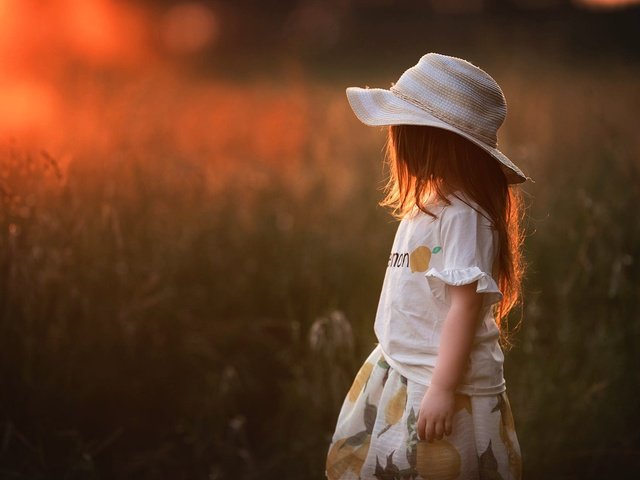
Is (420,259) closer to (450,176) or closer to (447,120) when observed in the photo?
(450,176)

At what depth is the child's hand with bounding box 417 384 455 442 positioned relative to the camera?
171 centimetres

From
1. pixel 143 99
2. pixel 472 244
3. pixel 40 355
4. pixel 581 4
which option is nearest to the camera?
pixel 472 244

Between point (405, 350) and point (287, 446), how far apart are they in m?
1.07

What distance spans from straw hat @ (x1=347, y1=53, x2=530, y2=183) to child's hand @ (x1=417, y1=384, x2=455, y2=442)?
0.52 metres

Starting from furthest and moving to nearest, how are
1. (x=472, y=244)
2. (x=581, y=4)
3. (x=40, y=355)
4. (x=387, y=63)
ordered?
(x=387, y=63), (x=581, y=4), (x=40, y=355), (x=472, y=244)

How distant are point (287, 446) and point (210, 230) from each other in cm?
102

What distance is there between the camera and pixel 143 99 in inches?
132

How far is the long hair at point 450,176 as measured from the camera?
5.97 ft

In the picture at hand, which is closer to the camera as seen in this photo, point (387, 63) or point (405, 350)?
point (405, 350)

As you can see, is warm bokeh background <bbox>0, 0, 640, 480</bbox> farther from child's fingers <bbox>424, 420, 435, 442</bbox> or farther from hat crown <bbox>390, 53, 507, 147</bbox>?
child's fingers <bbox>424, 420, 435, 442</bbox>

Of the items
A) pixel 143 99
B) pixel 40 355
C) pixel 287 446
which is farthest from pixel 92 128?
pixel 287 446

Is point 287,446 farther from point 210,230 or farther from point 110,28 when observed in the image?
point 110,28

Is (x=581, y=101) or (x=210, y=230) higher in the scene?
(x=581, y=101)

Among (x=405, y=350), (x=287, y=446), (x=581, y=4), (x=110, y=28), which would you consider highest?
(x=581, y=4)
